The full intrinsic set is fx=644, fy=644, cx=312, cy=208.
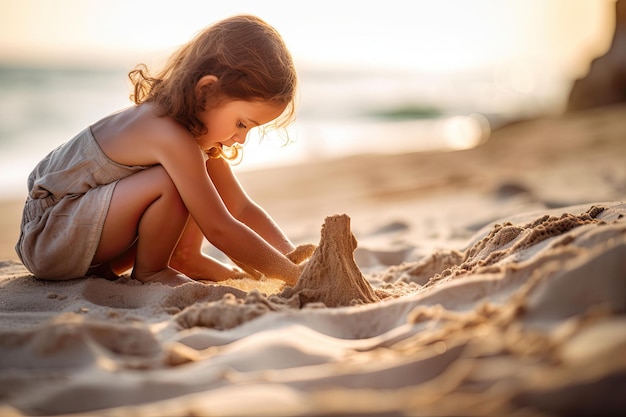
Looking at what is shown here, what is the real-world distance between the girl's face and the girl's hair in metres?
0.02

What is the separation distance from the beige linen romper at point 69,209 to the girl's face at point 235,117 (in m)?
0.30

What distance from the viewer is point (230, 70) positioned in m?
2.39

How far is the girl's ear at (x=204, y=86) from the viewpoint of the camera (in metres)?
2.39

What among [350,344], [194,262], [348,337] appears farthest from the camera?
[194,262]

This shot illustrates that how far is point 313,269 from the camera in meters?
2.07

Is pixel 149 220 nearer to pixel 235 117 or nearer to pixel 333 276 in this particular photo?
pixel 235 117

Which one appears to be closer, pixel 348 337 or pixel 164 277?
pixel 348 337

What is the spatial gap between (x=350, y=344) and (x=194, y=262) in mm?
1277

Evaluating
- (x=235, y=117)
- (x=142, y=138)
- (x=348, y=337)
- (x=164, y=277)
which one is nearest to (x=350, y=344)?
(x=348, y=337)

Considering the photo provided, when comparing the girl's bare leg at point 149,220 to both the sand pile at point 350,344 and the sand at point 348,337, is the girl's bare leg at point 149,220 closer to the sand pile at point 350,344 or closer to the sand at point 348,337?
the sand at point 348,337

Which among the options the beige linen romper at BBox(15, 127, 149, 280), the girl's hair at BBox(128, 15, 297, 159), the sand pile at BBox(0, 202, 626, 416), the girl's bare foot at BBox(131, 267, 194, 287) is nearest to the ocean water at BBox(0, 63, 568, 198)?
the girl's hair at BBox(128, 15, 297, 159)

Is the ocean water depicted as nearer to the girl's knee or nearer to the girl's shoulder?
the girl's shoulder

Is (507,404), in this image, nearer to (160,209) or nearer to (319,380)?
(319,380)

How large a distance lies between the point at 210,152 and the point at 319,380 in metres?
1.57
